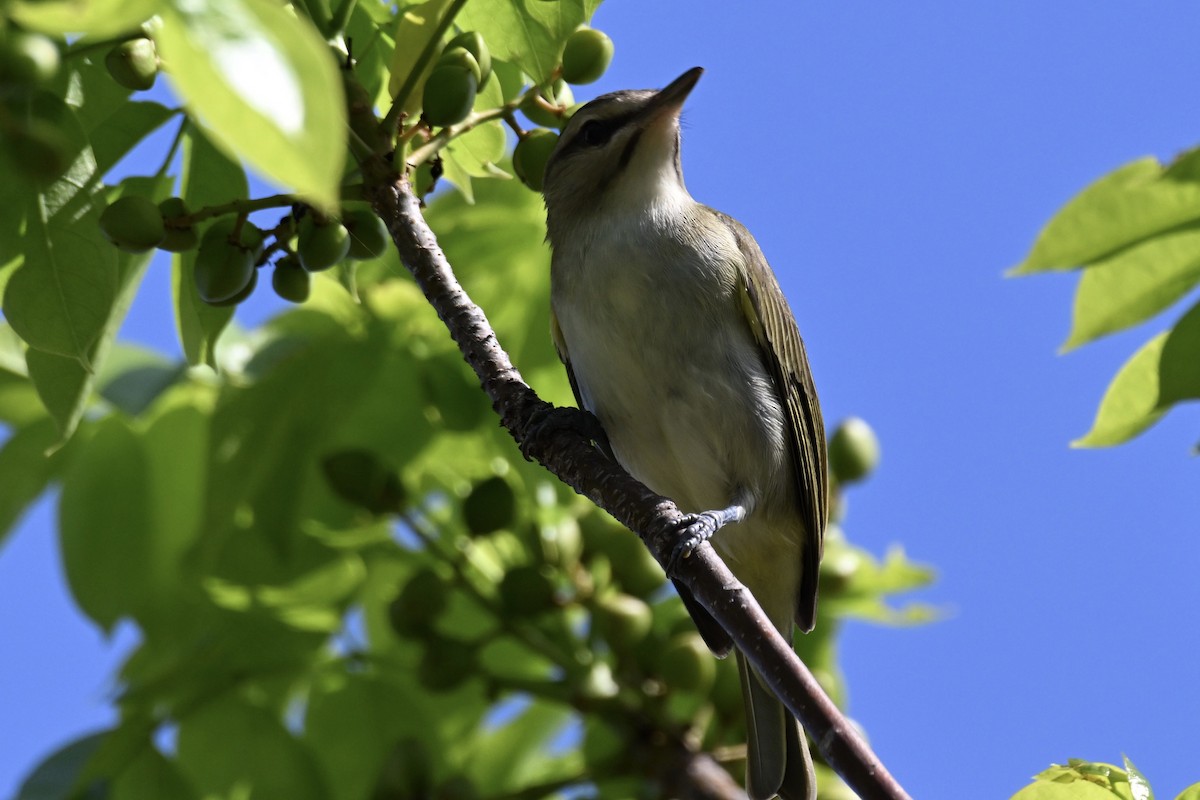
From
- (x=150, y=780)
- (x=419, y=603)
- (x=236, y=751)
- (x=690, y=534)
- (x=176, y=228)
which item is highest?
(x=690, y=534)

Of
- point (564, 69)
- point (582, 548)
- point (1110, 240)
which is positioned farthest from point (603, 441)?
point (1110, 240)

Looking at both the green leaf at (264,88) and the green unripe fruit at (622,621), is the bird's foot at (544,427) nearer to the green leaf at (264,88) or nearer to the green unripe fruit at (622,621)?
the green unripe fruit at (622,621)

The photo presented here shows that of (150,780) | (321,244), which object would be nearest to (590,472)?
(321,244)

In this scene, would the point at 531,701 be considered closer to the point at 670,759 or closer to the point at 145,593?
the point at 670,759

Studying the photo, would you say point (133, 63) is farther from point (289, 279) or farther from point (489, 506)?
point (489, 506)

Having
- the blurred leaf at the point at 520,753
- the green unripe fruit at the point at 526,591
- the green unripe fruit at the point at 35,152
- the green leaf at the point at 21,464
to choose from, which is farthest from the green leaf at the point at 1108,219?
the green leaf at the point at 21,464

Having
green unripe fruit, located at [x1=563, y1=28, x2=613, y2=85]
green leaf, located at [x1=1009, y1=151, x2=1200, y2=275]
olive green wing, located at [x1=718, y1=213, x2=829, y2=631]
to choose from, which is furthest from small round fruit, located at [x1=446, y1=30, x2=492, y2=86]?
olive green wing, located at [x1=718, y1=213, x2=829, y2=631]

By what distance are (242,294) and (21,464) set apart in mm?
1801

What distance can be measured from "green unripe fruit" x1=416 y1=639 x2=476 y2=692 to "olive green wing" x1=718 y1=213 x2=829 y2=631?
3.46 ft

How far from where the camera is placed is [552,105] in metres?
3.01

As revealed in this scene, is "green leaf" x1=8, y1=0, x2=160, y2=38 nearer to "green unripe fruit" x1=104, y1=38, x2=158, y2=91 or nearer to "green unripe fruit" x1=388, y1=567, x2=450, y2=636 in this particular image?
"green unripe fruit" x1=104, y1=38, x2=158, y2=91

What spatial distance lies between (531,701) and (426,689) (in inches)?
26.2

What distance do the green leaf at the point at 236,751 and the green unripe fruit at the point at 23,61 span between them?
2587mm

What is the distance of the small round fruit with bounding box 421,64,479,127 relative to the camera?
2.60 metres
